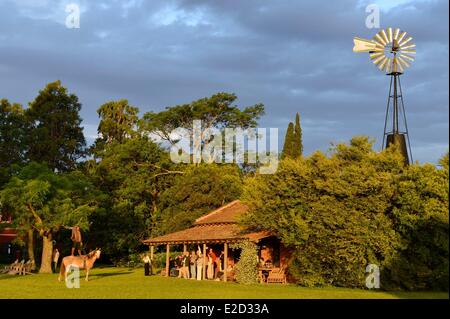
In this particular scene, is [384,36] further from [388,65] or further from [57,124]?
[57,124]

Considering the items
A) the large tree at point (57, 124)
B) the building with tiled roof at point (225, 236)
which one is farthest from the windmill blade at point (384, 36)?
the large tree at point (57, 124)

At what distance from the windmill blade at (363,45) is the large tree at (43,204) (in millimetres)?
20315

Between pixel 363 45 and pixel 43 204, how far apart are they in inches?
911

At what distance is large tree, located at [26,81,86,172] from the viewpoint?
63.3 metres

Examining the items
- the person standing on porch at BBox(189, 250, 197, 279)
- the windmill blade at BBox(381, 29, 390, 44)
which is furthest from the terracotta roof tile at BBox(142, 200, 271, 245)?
the windmill blade at BBox(381, 29, 390, 44)

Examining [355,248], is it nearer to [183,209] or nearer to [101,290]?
[101,290]

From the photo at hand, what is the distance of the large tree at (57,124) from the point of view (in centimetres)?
6331

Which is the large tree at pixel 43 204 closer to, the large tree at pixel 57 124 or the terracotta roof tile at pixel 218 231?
the terracotta roof tile at pixel 218 231

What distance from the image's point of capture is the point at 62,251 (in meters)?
54.8

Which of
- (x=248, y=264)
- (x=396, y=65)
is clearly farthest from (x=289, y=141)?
(x=248, y=264)

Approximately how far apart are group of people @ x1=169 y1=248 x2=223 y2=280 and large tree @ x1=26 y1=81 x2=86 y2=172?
30.9 metres

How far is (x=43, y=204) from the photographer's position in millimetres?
40688

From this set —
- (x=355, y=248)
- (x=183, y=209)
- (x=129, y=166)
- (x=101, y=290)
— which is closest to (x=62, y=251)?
(x=129, y=166)
